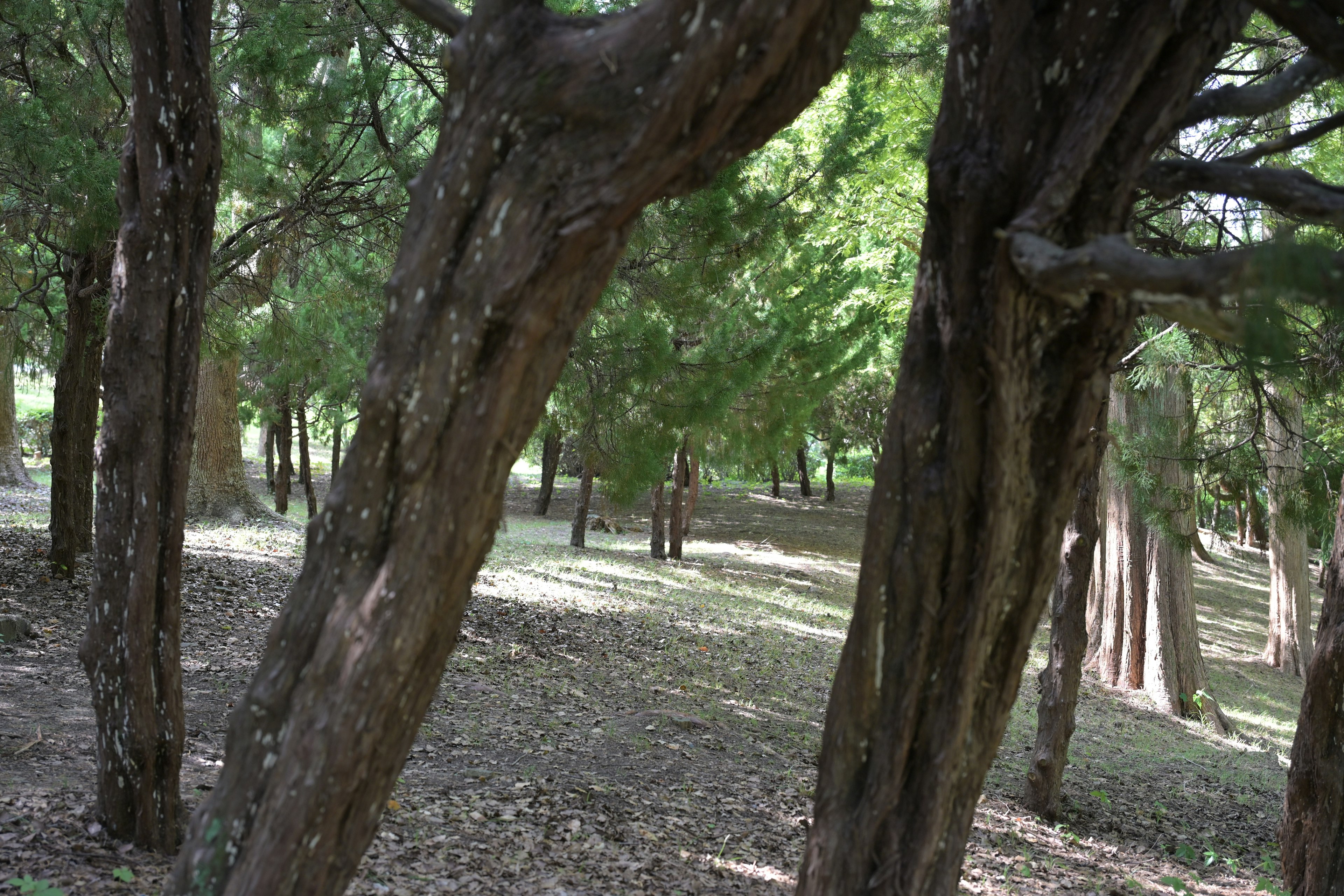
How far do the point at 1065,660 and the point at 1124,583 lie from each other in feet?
18.3

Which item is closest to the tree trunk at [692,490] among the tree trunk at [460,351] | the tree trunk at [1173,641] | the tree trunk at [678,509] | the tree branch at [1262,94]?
the tree trunk at [678,509]

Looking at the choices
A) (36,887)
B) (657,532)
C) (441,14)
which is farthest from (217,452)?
(441,14)

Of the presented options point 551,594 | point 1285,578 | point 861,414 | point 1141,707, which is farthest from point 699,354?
point 861,414

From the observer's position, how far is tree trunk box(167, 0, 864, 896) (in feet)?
6.88

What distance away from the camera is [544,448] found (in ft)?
74.7

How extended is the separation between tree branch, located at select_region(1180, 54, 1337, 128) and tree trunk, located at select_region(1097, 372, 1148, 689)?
841cm

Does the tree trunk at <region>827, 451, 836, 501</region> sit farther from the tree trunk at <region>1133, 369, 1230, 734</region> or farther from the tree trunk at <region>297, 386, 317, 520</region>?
the tree trunk at <region>1133, 369, 1230, 734</region>

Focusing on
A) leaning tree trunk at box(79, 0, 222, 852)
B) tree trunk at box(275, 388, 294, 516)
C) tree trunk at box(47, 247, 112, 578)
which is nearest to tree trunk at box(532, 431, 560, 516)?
tree trunk at box(275, 388, 294, 516)

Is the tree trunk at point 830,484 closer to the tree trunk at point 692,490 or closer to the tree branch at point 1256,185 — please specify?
the tree trunk at point 692,490

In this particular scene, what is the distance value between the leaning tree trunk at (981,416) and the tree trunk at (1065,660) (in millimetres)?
3689

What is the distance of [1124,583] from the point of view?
10906 millimetres

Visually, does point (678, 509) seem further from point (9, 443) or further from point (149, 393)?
point (149, 393)

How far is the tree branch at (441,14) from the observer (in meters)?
2.39

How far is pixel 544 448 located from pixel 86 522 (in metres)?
15.0
